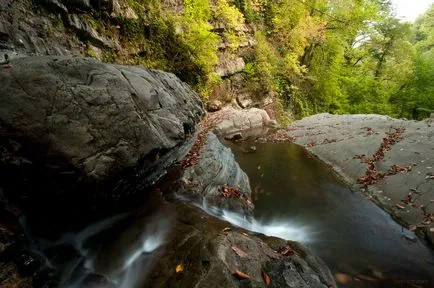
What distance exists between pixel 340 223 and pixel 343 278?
78.1 inches

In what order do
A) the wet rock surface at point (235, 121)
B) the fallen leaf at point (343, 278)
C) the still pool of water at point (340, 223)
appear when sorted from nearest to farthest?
the fallen leaf at point (343, 278)
the still pool of water at point (340, 223)
the wet rock surface at point (235, 121)

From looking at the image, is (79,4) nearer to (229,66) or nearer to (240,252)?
(240,252)

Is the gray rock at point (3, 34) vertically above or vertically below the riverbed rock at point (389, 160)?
above

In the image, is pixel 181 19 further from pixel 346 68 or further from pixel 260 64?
pixel 346 68

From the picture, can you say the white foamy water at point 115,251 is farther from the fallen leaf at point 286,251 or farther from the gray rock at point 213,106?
the gray rock at point 213,106

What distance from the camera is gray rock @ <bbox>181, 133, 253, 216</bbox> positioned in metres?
5.50

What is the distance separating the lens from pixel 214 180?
20.1ft

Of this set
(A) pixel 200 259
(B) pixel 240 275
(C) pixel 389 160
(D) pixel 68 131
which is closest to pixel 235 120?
(C) pixel 389 160

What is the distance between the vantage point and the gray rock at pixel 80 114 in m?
3.30

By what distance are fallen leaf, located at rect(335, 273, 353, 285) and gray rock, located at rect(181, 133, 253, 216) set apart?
82.9 inches

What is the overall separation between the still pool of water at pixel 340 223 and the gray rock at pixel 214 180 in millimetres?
617

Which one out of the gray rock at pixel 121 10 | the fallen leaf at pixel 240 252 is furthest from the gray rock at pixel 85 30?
the fallen leaf at pixel 240 252

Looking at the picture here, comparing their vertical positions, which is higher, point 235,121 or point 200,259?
point 200,259

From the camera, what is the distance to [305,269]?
3379mm
